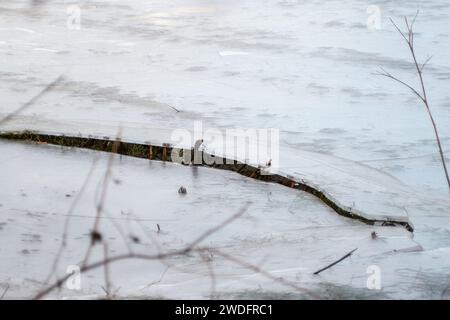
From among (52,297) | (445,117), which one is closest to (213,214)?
(52,297)

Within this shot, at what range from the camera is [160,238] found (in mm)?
2086

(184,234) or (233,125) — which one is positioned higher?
(233,125)

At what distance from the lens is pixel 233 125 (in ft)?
9.11

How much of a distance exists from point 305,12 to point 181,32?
81cm

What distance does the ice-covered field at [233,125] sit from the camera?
1941mm

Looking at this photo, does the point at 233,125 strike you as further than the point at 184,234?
Yes

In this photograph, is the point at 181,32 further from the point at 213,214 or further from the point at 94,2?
the point at 213,214

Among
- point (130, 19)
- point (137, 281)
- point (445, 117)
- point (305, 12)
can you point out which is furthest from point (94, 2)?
point (137, 281)

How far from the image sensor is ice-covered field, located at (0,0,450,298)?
1941 millimetres

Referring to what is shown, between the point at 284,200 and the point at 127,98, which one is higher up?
the point at 127,98
